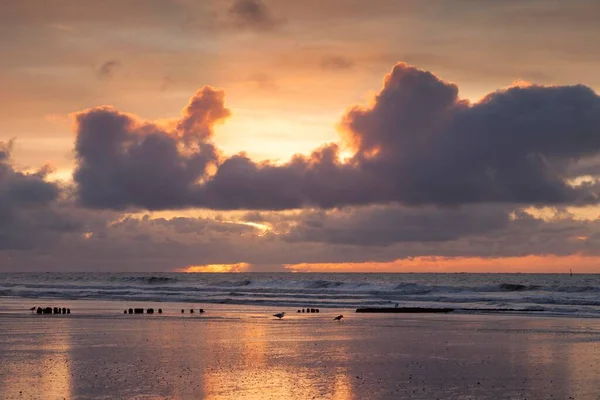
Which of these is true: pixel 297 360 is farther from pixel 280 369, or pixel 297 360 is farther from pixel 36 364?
pixel 36 364

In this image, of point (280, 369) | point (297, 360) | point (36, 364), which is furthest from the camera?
point (297, 360)

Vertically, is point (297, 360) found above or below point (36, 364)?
below

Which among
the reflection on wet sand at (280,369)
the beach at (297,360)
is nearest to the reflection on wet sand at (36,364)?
the beach at (297,360)

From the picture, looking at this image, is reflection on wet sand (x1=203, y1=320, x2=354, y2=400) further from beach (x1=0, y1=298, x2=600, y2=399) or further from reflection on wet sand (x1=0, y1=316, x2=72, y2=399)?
reflection on wet sand (x1=0, y1=316, x2=72, y2=399)

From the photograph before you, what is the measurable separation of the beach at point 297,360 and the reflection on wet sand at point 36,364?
43 mm

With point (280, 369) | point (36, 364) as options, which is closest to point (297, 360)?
point (280, 369)

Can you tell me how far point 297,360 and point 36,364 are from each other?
1053 centimetres

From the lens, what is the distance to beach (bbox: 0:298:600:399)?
23.5m

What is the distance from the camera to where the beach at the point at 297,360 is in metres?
23.5

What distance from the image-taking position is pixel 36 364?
28953 mm

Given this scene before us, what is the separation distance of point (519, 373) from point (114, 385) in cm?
1485

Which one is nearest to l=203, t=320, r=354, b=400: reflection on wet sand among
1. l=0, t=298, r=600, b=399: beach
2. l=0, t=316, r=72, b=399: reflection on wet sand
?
l=0, t=298, r=600, b=399: beach

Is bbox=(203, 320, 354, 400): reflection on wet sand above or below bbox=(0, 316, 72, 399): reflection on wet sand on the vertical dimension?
below

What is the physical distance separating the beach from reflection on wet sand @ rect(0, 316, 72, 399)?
43 mm
